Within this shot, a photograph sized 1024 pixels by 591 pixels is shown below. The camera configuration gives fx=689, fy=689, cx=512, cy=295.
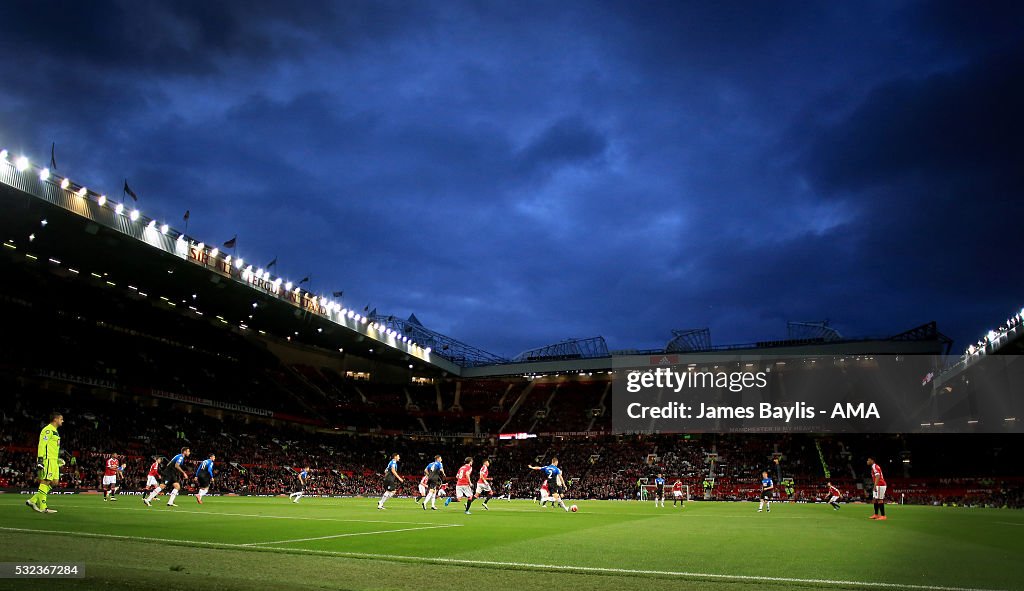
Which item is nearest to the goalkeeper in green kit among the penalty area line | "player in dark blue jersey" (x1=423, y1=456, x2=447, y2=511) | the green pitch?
the green pitch

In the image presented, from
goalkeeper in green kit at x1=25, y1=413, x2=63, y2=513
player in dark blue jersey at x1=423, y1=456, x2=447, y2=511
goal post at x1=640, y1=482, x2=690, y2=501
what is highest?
goalkeeper in green kit at x1=25, y1=413, x2=63, y2=513

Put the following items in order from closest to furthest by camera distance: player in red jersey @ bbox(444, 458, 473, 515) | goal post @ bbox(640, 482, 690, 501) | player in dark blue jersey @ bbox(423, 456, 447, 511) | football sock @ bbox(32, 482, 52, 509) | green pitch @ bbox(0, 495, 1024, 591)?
green pitch @ bbox(0, 495, 1024, 591), football sock @ bbox(32, 482, 52, 509), player in red jersey @ bbox(444, 458, 473, 515), player in dark blue jersey @ bbox(423, 456, 447, 511), goal post @ bbox(640, 482, 690, 501)

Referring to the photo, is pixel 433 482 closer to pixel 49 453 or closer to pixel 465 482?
pixel 465 482

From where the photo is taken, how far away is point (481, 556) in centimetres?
1076

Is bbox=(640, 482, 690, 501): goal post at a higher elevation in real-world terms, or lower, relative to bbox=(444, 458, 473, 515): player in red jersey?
lower

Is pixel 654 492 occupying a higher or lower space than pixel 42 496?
lower

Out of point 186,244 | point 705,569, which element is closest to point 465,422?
point 186,244

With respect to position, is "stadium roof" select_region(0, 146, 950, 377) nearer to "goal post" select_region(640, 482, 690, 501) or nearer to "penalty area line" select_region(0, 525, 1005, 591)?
"goal post" select_region(640, 482, 690, 501)

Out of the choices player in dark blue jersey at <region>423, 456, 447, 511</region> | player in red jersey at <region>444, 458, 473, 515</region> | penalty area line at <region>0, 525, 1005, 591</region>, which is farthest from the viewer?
player in dark blue jersey at <region>423, 456, 447, 511</region>

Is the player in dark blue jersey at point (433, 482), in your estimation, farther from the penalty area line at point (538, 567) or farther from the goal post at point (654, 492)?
the goal post at point (654, 492)

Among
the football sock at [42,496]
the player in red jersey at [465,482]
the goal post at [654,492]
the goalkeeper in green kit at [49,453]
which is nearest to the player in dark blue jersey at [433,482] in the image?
the player in red jersey at [465,482]

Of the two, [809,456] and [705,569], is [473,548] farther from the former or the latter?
[809,456]

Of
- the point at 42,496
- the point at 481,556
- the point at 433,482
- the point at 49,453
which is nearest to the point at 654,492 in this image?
the point at 433,482

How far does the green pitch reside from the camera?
797 cm
